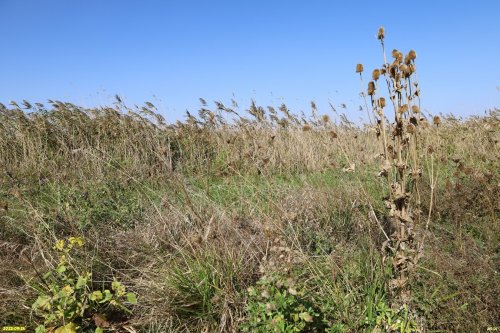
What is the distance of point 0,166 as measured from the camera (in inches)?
210

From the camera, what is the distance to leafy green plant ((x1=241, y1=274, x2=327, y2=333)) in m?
1.70

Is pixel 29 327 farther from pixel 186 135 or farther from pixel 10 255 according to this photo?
pixel 186 135

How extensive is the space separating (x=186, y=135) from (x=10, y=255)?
162 inches

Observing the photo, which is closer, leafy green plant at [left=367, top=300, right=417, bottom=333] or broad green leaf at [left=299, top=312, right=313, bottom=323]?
broad green leaf at [left=299, top=312, right=313, bottom=323]

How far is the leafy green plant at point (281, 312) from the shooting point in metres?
1.70

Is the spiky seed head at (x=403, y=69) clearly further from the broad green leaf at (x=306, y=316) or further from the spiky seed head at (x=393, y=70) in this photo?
the broad green leaf at (x=306, y=316)

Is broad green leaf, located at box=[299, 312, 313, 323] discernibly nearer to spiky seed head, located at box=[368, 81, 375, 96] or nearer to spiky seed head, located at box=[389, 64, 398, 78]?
spiky seed head, located at box=[368, 81, 375, 96]

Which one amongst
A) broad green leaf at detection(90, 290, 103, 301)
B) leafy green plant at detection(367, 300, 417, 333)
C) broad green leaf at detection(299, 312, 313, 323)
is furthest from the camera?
broad green leaf at detection(90, 290, 103, 301)

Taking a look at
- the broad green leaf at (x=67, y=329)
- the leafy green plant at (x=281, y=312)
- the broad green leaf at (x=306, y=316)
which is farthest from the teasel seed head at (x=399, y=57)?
the broad green leaf at (x=67, y=329)

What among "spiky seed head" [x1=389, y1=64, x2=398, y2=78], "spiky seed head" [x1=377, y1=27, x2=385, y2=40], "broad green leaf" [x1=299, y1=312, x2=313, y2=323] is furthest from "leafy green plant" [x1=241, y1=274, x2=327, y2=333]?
"spiky seed head" [x1=377, y1=27, x2=385, y2=40]

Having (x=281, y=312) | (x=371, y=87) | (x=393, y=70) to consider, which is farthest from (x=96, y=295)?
(x=393, y=70)

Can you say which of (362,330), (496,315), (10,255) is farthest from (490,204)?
(10,255)

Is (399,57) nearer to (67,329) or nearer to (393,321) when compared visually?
(393,321)

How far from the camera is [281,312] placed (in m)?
1.73
